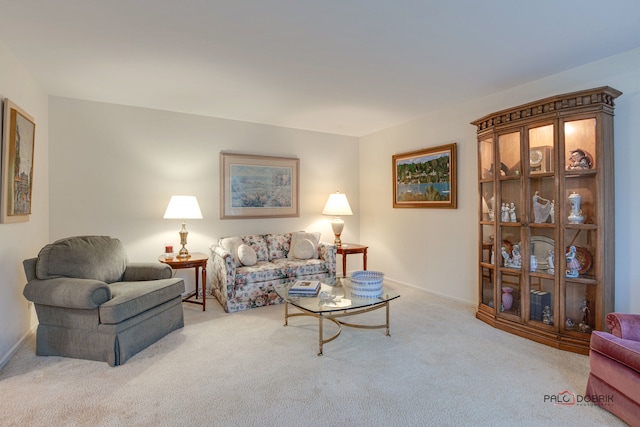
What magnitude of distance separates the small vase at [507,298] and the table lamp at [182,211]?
3.30 metres

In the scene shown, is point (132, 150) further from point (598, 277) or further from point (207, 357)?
point (598, 277)

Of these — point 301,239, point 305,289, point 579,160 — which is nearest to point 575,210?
point 579,160

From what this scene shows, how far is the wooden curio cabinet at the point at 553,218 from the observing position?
2.54 m

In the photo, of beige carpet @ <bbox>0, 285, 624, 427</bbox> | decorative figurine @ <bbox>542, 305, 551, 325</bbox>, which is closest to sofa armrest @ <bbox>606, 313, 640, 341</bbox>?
beige carpet @ <bbox>0, 285, 624, 427</bbox>

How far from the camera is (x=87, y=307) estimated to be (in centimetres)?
237

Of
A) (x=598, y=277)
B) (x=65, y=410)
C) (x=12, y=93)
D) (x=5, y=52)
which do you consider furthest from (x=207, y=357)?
(x=598, y=277)

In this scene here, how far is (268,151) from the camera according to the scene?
4734mm

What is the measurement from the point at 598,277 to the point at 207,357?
10.1 ft

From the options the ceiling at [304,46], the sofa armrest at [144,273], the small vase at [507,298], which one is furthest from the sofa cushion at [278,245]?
the small vase at [507,298]

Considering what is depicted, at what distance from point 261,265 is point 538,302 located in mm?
2870

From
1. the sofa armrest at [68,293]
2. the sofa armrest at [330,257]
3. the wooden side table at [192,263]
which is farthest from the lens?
the sofa armrest at [330,257]

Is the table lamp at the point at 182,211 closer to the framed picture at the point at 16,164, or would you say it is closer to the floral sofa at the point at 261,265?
the floral sofa at the point at 261,265

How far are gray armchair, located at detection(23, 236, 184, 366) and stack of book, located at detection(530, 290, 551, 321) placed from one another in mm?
3238

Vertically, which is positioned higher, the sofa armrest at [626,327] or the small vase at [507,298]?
the sofa armrest at [626,327]
